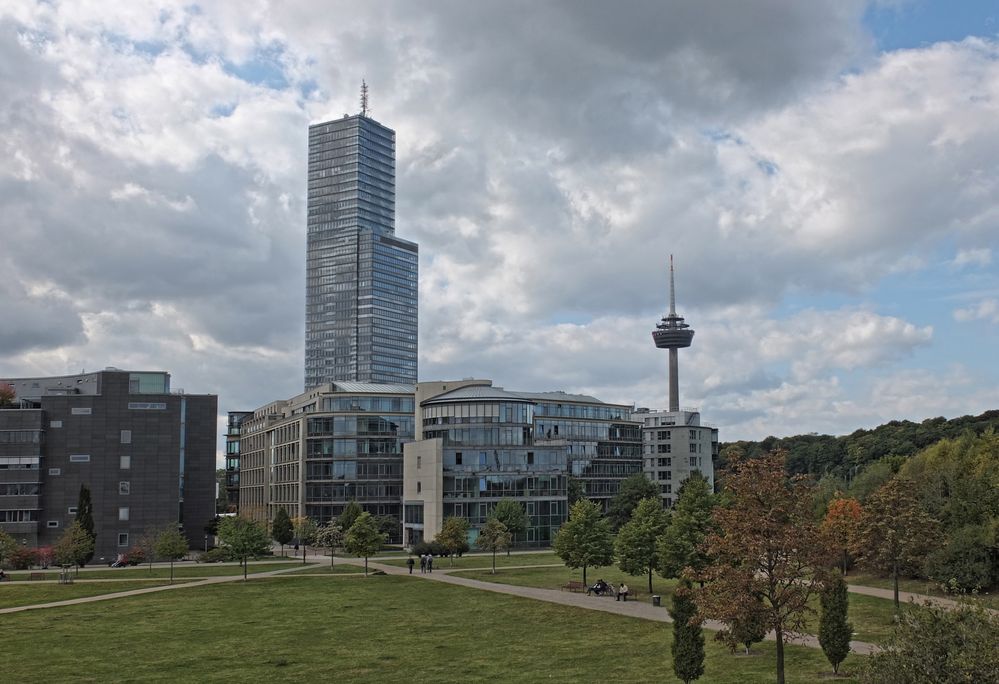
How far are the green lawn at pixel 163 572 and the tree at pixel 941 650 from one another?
250 ft

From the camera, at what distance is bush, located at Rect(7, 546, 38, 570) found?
92.7 m

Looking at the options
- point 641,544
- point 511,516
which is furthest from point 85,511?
point 641,544

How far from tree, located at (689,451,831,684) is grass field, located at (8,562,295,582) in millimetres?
67081

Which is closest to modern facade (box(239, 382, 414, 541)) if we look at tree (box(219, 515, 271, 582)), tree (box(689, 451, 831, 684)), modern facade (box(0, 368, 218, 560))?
modern facade (box(0, 368, 218, 560))

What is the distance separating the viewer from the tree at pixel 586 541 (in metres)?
69.8

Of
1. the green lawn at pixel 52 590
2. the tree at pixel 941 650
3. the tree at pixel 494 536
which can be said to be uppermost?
the tree at pixel 941 650

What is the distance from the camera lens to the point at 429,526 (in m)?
118

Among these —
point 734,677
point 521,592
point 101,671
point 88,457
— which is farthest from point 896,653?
point 88,457

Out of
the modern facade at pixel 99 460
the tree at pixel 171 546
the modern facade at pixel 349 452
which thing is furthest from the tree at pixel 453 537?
the modern facade at pixel 349 452

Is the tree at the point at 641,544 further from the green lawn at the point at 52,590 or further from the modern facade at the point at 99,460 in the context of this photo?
the modern facade at the point at 99,460

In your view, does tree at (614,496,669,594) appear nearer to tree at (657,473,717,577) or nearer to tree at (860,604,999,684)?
tree at (657,473,717,577)

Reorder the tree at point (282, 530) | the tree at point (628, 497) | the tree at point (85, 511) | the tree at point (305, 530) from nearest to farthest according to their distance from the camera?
the tree at point (85, 511) → the tree at point (282, 530) → the tree at point (305, 530) → the tree at point (628, 497)

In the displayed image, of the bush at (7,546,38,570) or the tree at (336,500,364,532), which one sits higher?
the tree at (336,500,364,532)

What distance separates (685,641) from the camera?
33.9 m
